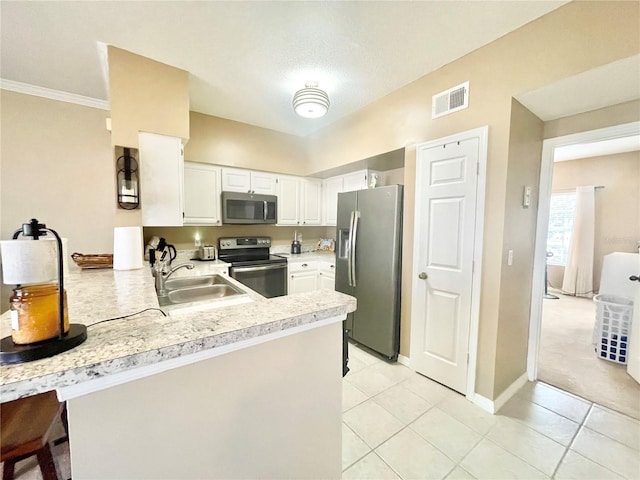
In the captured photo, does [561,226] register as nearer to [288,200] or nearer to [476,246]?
[476,246]

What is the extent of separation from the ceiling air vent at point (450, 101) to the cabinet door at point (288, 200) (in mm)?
2189

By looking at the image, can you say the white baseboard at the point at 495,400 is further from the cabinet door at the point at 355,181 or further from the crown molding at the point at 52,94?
the crown molding at the point at 52,94

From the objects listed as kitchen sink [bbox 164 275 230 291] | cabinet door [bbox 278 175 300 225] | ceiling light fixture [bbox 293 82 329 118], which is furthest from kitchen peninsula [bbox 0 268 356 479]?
cabinet door [bbox 278 175 300 225]

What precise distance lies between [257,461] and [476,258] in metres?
1.90

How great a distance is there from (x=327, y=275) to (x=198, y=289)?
5.84ft

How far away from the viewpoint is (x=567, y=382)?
7.34ft

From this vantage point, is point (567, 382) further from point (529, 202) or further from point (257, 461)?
point (257, 461)

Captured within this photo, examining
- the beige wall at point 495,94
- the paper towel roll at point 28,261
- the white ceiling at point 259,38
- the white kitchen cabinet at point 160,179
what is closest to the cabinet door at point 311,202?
the beige wall at point 495,94

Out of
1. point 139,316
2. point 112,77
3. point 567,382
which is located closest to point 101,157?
point 112,77

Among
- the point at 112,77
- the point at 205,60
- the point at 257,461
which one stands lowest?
the point at 257,461

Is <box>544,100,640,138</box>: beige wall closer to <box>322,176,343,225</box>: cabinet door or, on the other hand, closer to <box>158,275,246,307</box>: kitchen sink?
<box>322,176,343,225</box>: cabinet door

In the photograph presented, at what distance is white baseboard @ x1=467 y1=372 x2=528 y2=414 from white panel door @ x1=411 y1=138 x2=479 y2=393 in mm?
106

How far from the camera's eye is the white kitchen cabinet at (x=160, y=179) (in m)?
2.11

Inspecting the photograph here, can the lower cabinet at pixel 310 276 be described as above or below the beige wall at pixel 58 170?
below
